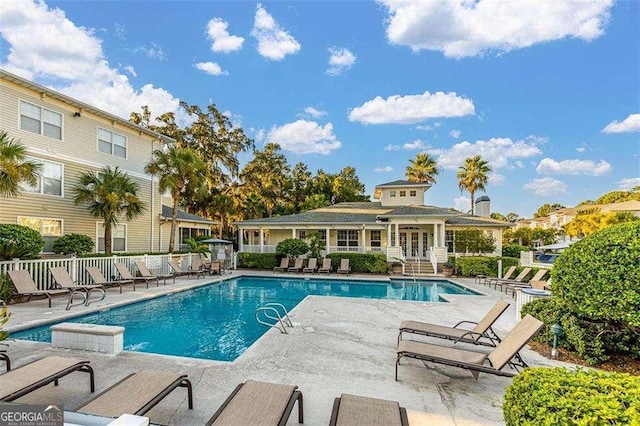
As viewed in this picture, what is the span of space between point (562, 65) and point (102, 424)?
1018 inches

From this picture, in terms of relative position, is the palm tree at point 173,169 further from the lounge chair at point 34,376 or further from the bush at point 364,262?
the lounge chair at point 34,376

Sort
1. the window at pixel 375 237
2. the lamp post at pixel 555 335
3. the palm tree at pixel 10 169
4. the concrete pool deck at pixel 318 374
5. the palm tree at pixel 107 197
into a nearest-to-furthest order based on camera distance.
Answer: the concrete pool deck at pixel 318 374 < the lamp post at pixel 555 335 < the palm tree at pixel 10 169 < the palm tree at pixel 107 197 < the window at pixel 375 237

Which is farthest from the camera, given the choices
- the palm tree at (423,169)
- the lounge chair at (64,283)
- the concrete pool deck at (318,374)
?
the palm tree at (423,169)

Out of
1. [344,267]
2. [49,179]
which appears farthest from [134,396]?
[344,267]

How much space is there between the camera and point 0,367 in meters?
5.03

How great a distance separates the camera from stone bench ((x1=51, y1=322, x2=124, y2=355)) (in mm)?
5594

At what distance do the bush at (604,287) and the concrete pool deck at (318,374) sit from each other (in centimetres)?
88

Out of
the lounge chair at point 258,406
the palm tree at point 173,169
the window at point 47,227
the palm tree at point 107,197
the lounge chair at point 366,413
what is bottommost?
the lounge chair at point 366,413

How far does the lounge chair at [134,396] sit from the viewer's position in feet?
9.68

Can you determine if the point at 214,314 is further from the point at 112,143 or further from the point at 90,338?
the point at 112,143

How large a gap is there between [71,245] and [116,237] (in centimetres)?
396

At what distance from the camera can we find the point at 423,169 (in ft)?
116

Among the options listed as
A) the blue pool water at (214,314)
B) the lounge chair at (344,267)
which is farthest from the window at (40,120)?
the lounge chair at (344,267)

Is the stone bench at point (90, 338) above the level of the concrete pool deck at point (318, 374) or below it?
above
